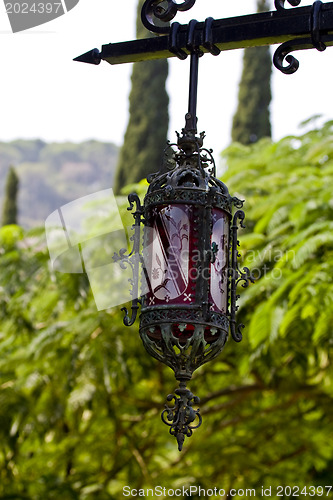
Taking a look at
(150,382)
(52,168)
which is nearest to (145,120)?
(150,382)

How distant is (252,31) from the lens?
2705mm

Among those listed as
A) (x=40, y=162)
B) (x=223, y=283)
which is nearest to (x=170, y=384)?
(x=223, y=283)

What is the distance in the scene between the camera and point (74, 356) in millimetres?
7891

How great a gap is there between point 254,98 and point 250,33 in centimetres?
1209

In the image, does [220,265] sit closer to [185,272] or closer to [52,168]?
[185,272]

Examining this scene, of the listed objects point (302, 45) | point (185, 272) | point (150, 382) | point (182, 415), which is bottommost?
point (150, 382)

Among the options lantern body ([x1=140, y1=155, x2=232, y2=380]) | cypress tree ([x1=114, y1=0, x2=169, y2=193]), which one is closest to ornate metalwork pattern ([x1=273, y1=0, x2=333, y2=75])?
lantern body ([x1=140, y1=155, x2=232, y2=380])

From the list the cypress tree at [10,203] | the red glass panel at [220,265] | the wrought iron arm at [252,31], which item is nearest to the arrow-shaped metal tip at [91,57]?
the wrought iron arm at [252,31]

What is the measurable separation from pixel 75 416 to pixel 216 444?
4.87 ft

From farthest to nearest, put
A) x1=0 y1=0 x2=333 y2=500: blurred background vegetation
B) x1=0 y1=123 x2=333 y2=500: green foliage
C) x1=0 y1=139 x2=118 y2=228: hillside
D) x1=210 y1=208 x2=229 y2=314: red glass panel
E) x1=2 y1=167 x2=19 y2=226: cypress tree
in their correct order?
x1=0 y1=139 x2=118 y2=228: hillside
x1=2 y1=167 x2=19 y2=226: cypress tree
x1=0 y1=123 x2=333 y2=500: green foliage
x1=0 y1=0 x2=333 y2=500: blurred background vegetation
x1=210 y1=208 x2=229 y2=314: red glass panel

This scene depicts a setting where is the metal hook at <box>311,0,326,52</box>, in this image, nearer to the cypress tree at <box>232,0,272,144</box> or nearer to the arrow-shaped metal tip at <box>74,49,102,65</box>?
the arrow-shaped metal tip at <box>74,49,102,65</box>

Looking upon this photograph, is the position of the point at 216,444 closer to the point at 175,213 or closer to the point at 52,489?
the point at 52,489

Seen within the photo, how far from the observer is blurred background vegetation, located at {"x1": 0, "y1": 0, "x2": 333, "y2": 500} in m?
7.28

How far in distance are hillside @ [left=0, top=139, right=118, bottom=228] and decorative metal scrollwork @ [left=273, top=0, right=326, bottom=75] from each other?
383 feet
